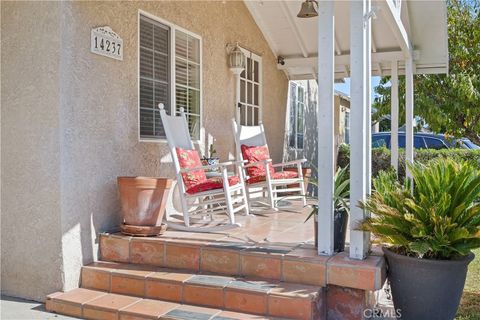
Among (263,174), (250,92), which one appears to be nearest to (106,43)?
(263,174)

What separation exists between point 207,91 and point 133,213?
2.28 m

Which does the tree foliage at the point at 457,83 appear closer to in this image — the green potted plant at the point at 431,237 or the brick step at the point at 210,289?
the green potted plant at the point at 431,237

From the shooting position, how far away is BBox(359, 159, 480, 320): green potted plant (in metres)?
2.88

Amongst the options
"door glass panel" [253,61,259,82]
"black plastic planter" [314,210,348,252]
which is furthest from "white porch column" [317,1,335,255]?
"door glass panel" [253,61,259,82]

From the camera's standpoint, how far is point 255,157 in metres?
5.57

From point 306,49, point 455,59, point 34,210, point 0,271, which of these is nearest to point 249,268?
point 34,210

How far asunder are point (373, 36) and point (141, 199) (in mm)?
4356

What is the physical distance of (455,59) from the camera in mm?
7836

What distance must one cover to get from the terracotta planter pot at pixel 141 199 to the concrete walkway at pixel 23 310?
2.91ft

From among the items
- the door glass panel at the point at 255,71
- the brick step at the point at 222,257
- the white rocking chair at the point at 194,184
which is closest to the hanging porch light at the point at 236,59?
the door glass panel at the point at 255,71

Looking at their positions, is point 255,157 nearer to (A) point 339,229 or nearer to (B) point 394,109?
(B) point 394,109

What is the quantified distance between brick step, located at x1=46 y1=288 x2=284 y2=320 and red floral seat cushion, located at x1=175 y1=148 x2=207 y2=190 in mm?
1232

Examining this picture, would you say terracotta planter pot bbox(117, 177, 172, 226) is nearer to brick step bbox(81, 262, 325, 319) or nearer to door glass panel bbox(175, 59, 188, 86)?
brick step bbox(81, 262, 325, 319)

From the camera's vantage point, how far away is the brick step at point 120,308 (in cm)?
282
